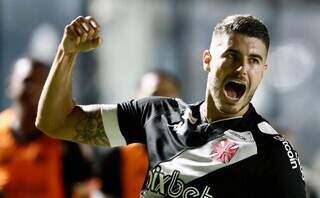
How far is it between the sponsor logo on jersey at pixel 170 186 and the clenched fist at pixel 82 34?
518mm

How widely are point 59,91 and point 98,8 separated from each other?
5891 millimetres

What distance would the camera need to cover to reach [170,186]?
3.84 m

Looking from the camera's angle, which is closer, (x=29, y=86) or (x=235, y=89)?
(x=235, y=89)

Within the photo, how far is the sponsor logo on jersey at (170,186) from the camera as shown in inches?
149

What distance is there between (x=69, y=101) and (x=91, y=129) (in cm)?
15

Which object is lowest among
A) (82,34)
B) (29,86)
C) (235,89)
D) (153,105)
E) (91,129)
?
(29,86)

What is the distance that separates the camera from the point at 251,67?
3844mm

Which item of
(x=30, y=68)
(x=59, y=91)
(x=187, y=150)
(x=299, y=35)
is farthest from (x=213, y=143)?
(x=299, y=35)

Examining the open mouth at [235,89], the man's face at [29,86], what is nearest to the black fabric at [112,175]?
the man's face at [29,86]

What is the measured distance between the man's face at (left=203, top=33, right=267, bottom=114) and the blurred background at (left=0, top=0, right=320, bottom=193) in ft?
17.6

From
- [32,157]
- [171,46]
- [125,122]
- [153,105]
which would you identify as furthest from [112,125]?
[171,46]

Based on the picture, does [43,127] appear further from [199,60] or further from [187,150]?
[199,60]

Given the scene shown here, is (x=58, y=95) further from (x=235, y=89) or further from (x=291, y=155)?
(x=291, y=155)

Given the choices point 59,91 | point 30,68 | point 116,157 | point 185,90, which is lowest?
point 185,90
